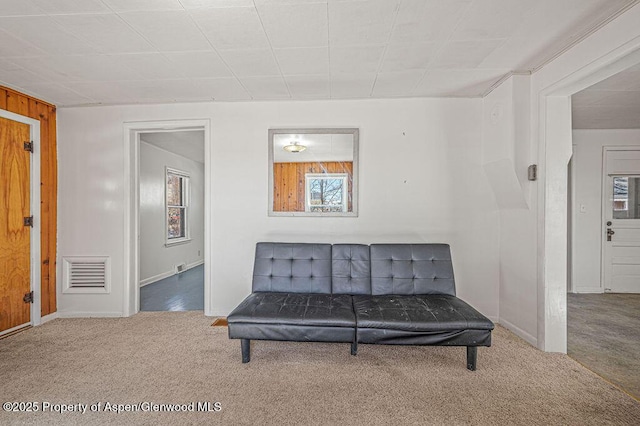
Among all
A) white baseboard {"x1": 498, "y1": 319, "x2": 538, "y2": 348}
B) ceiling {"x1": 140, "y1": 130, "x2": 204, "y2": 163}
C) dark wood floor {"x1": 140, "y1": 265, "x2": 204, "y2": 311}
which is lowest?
dark wood floor {"x1": 140, "y1": 265, "x2": 204, "y2": 311}

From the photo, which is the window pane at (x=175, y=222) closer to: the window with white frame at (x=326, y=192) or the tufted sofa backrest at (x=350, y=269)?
the window with white frame at (x=326, y=192)

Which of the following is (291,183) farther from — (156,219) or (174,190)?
(174,190)

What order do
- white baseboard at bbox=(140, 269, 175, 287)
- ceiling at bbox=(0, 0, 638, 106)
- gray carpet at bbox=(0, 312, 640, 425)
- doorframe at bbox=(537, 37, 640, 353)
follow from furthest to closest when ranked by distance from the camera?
white baseboard at bbox=(140, 269, 175, 287) → doorframe at bbox=(537, 37, 640, 353) → ceiling at bbox=(0, 0, 638, 106) → gray carpet at bbox=(0, 312, 640, 425)

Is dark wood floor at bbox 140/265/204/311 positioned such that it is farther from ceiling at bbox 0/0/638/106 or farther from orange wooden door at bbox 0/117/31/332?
ceiling at bbox 0/0/638/106

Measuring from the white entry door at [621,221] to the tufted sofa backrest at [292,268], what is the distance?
14.6 ft

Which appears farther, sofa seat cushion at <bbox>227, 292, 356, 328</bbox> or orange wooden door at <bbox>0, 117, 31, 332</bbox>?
orange wooden door at <bbox>0, 117, 31, 332</bbox>

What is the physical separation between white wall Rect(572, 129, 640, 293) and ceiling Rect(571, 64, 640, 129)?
0.18 metres

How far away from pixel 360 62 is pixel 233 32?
103 cm

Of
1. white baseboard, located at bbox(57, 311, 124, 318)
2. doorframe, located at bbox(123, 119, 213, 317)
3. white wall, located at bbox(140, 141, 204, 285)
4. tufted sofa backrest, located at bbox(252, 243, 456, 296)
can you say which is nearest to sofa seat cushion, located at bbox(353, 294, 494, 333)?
tufted sofa backrest, located at bbox(252, 243, 456, 296)

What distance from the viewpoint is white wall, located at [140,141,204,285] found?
4582 mm

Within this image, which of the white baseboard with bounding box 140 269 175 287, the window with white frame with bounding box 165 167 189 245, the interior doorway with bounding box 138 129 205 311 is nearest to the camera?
the interior doorway with bounding box 138 129 205 311

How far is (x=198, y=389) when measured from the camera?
1811mm

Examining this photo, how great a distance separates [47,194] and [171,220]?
8.17ft

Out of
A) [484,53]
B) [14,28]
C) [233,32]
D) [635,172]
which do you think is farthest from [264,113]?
[635,172]
